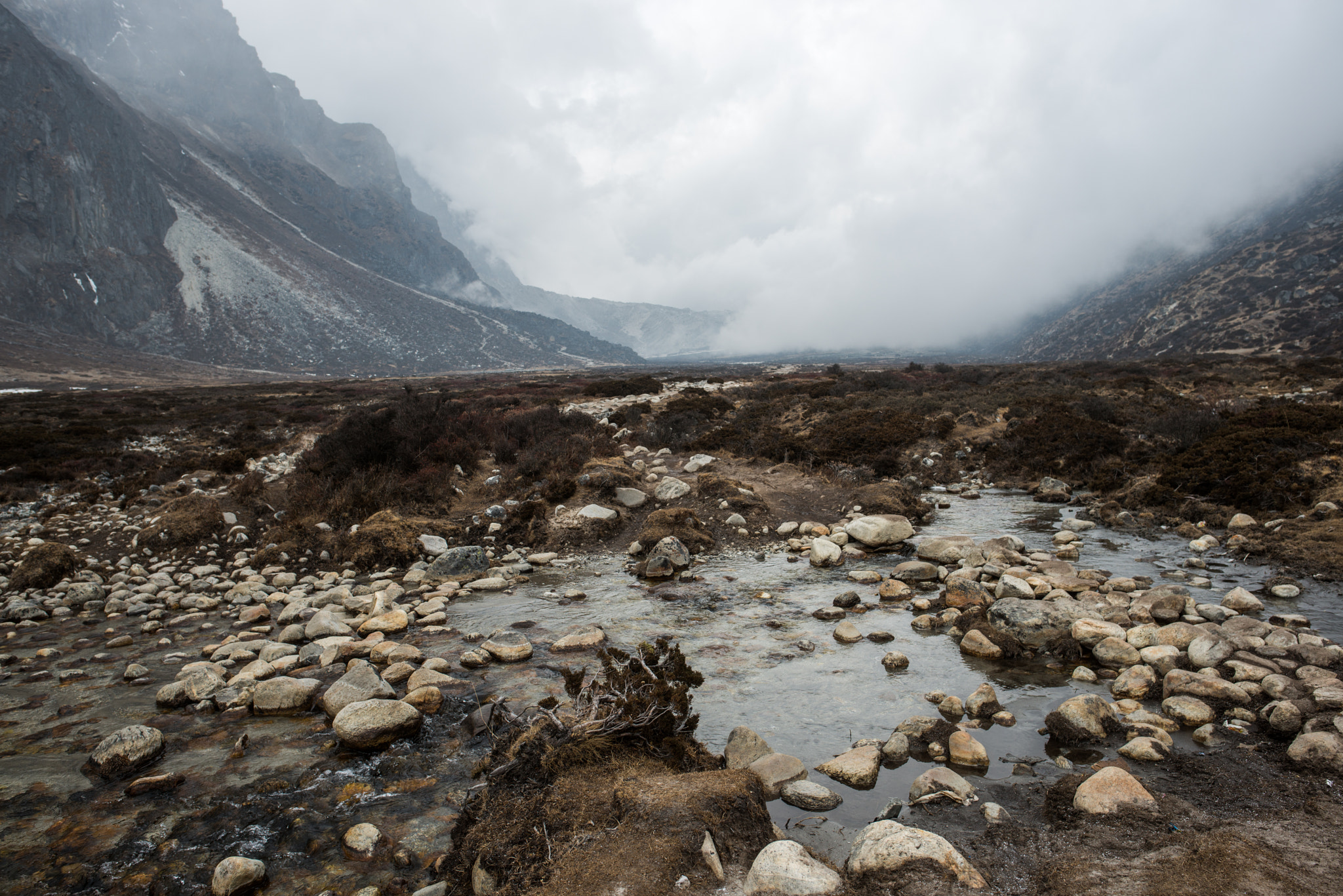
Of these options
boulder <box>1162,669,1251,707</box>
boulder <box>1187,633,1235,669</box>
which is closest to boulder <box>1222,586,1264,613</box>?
boulder <box>1187,633,1235,669</box>

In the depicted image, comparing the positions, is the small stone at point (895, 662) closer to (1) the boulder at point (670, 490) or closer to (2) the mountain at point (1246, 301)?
(1) the boulder at point (670, 490)

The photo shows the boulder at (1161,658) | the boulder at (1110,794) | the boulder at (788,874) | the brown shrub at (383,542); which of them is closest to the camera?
the boulder at (788,874)

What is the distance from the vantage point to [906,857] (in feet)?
10.5

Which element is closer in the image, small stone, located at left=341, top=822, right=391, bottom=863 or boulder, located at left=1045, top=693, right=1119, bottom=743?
small stone, located at left=341, top=822, right=391, bottom=863

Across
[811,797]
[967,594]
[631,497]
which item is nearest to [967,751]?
[811,797]

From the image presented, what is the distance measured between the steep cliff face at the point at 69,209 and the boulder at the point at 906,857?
129119 millimetres

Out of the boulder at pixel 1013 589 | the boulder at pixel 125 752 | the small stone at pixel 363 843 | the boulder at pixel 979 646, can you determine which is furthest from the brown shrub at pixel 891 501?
the boulder at pixel 125 752

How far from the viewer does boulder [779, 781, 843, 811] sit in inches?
163

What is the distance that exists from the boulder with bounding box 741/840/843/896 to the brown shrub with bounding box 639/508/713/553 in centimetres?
781

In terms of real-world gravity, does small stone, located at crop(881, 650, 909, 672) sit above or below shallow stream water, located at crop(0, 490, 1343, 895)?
above

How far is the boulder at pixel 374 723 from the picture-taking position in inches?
196

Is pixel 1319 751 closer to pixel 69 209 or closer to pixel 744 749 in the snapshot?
pixel 744 749

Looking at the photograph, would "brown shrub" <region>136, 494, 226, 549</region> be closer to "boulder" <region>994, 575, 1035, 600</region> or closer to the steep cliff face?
"boulder" <region>994, 575, 1035, 600</region>

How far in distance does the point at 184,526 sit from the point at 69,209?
131591 millimetres
